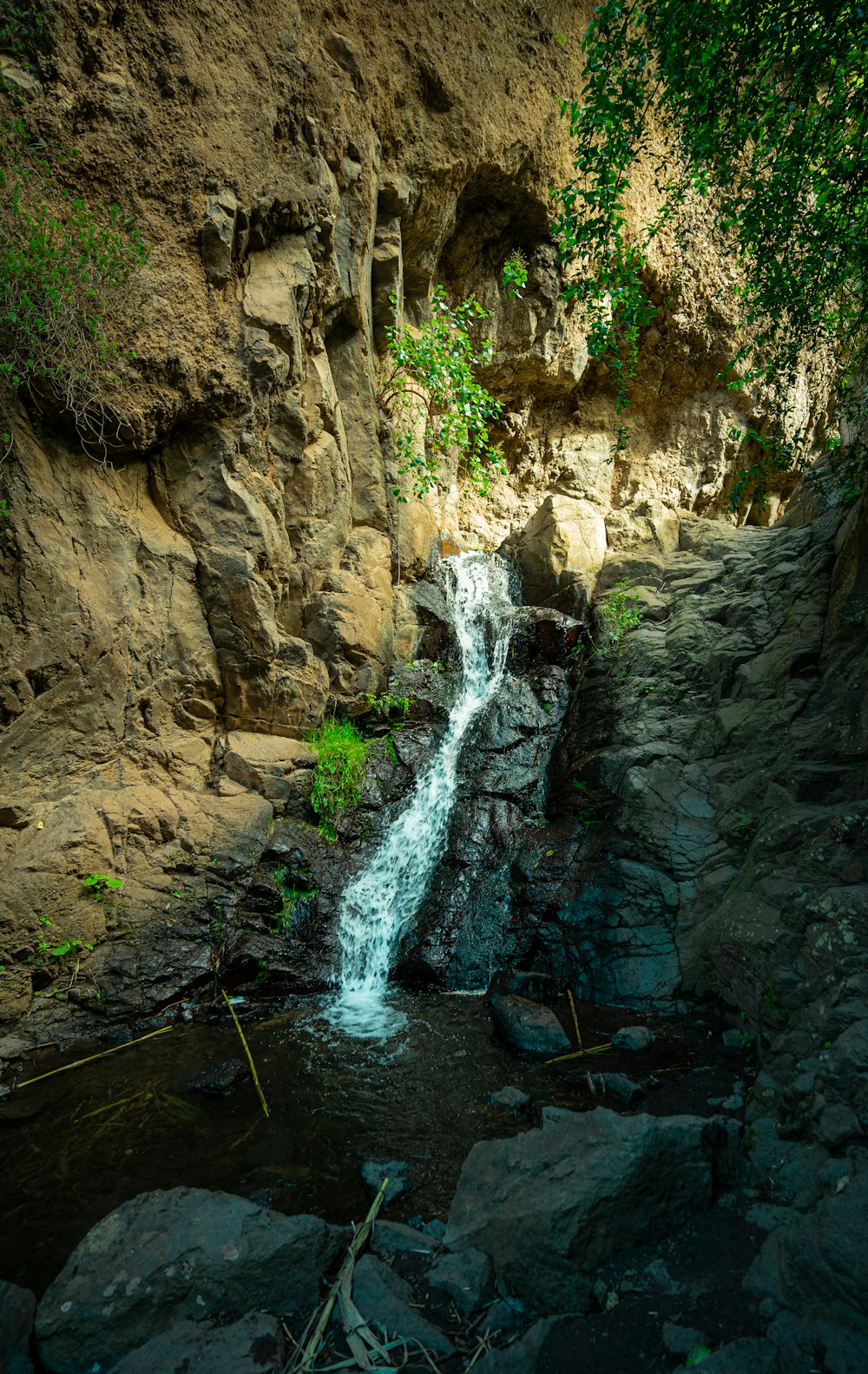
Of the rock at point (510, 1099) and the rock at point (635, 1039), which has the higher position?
the rock at point (635, 1039)

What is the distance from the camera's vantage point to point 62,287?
625cm

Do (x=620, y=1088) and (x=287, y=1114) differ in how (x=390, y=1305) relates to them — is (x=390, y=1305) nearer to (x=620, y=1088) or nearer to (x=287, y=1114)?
(x=287, y=1114)

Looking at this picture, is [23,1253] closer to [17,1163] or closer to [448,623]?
[17,1163]

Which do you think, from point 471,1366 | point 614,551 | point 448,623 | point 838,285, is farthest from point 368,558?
point 471,1366

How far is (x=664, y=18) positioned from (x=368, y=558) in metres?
6.43

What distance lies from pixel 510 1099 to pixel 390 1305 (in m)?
1.88

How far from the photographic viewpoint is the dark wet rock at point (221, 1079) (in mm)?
4727

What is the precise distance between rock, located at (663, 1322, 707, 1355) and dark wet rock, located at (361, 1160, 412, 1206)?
1.68 metres

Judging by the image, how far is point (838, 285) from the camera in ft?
20.5

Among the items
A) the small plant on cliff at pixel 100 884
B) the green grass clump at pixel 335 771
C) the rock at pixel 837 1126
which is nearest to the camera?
the rock at pixel 837 1126

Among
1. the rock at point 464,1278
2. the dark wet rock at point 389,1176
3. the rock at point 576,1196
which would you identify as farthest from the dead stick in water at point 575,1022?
the rock at point 464,1278

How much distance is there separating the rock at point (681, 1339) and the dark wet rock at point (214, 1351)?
4.56ft

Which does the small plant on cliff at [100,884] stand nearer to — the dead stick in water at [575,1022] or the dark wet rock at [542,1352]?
the dead stick in water at [575,1022]

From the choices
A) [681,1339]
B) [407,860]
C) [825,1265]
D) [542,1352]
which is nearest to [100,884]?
[407,860]
